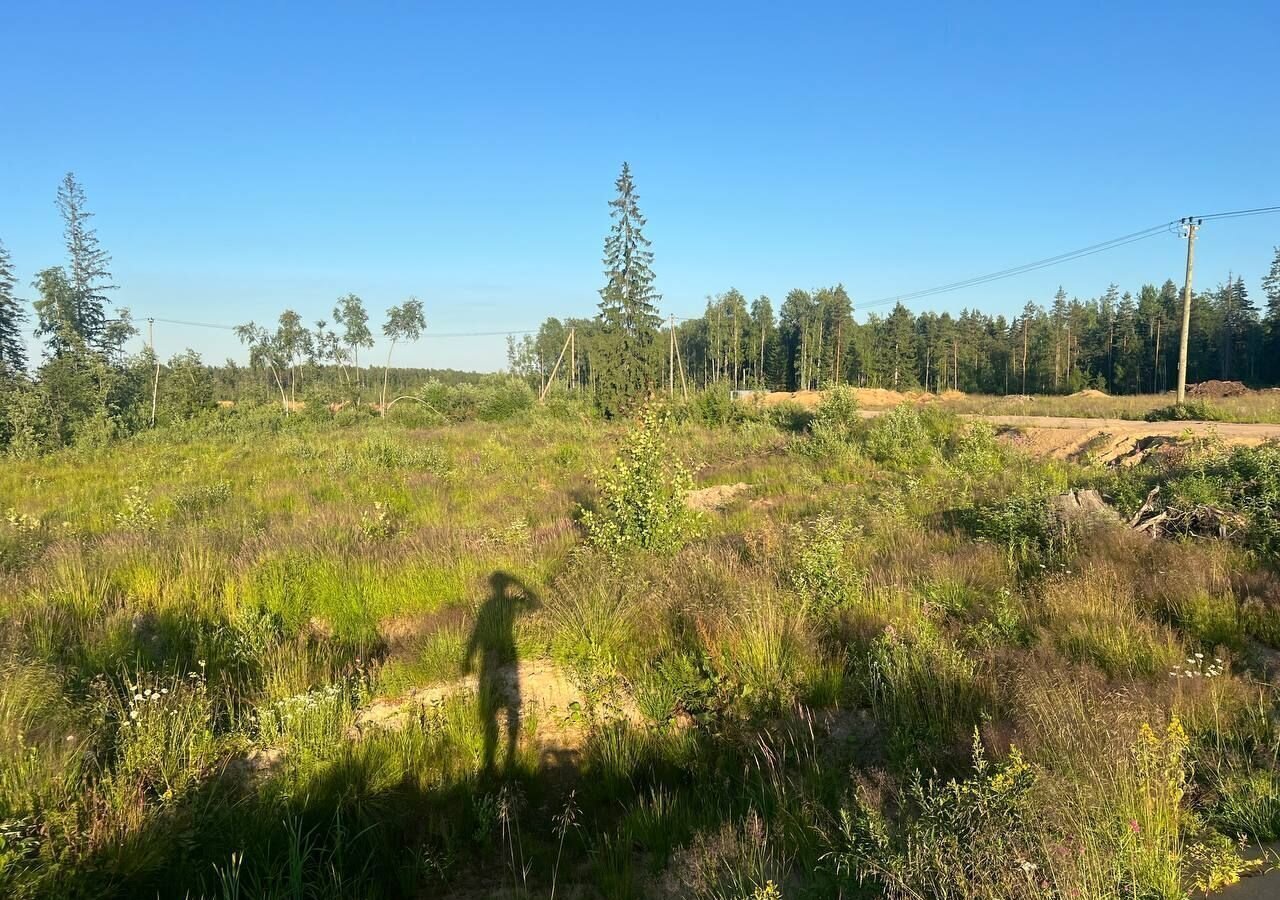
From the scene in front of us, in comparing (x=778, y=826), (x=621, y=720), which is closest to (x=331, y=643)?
(x=621, y=720)

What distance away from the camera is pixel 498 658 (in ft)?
17.8

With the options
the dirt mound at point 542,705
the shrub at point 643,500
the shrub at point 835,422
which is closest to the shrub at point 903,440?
the shrub at point 835,422

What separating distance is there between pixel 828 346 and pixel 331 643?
77356mm

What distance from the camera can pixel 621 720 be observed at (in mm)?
4453

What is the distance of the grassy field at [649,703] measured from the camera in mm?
2848

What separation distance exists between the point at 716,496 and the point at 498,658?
790cm

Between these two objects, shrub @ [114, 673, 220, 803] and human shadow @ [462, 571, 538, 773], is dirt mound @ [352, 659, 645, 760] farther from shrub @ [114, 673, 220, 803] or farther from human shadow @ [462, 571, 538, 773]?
shrub @ [114, 673, 220, 803]

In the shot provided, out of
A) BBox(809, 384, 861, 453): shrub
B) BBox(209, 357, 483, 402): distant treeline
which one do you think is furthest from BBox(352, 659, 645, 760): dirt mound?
BBox(209, 357, 483, 402): distant treeline

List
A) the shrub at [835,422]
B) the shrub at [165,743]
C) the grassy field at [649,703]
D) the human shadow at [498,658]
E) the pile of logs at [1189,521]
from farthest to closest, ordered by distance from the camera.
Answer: the shrub at [835,422]
the pile of logs at [1189,521]
the human shadow at [498,658]
the shrub at [165,743]
the grassy field at [649,703]

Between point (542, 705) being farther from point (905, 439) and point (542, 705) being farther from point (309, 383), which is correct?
point (309, 383)

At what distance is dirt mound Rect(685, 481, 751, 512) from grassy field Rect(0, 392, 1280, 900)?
3.21 m

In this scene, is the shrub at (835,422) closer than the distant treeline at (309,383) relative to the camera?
Yes

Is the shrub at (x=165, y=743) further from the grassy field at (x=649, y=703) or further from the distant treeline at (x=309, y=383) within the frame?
the distant treeline at (x=309, y=383)

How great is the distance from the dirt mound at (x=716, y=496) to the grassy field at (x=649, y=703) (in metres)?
3.21
